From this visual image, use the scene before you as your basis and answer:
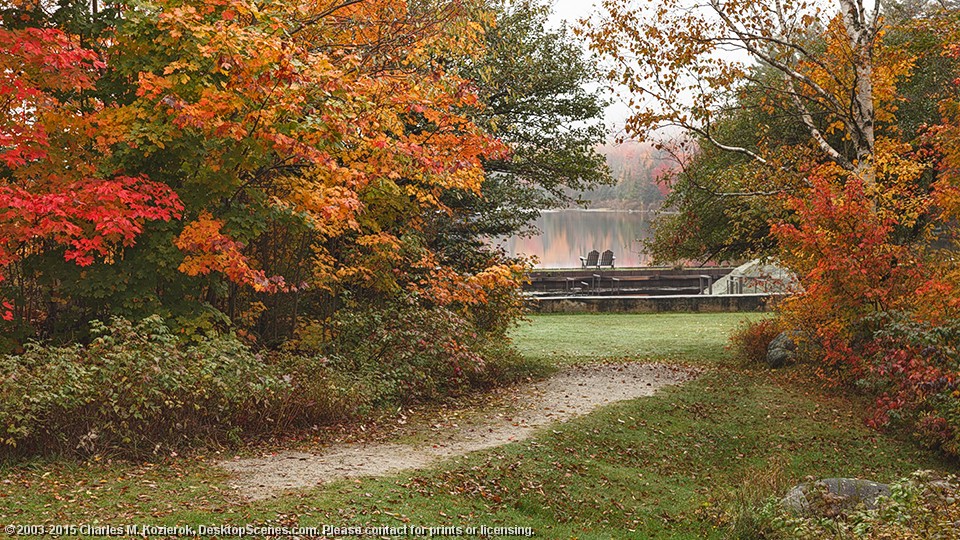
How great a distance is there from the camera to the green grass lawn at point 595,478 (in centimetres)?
621

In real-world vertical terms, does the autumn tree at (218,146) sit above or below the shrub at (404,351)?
above

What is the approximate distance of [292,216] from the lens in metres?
9.52

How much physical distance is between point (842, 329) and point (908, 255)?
1416mm

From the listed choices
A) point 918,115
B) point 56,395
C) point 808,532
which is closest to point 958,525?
point 808,532

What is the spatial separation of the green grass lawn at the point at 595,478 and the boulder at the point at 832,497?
0.43 metres

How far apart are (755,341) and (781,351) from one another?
0.74 metres

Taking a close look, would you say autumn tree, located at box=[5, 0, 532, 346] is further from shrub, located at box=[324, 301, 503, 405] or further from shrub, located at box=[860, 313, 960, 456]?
shrub, located at box=[860, 313, 960, 456]

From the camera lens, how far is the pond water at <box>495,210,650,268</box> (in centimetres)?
5526

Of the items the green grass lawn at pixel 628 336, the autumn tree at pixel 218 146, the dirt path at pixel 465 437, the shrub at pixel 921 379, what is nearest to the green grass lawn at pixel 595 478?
the dirt path at pixel 465 437

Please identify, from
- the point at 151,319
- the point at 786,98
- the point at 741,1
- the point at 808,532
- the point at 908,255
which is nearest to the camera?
the point at 808,532

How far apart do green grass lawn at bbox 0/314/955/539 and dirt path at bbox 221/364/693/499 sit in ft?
0.85

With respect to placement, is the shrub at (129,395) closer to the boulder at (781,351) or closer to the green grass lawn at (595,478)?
the green grass lawn at (595,478)

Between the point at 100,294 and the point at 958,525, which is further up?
the point at 100,294

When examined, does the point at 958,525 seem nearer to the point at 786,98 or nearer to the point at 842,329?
the point at 842,329
